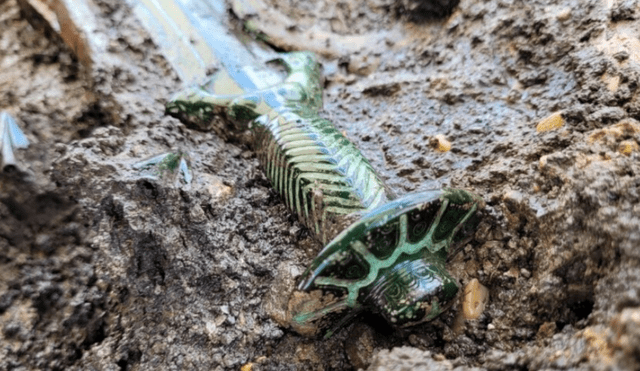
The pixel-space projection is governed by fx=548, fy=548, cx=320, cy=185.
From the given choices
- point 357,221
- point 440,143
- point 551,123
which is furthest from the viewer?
point 440,143

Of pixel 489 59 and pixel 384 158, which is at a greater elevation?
pixel 489 59

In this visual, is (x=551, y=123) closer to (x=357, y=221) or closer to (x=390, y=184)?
(x=390, y=184)

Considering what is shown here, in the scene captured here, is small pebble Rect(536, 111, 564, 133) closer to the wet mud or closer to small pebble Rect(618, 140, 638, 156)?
the wet mud

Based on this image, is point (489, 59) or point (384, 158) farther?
point (489, 59)

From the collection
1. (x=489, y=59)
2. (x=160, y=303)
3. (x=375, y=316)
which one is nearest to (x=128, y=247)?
(x=160, y=303)

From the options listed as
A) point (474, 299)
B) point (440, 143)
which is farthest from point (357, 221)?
point (440, 143)

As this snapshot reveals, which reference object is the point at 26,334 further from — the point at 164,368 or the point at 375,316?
the point at 375,316
